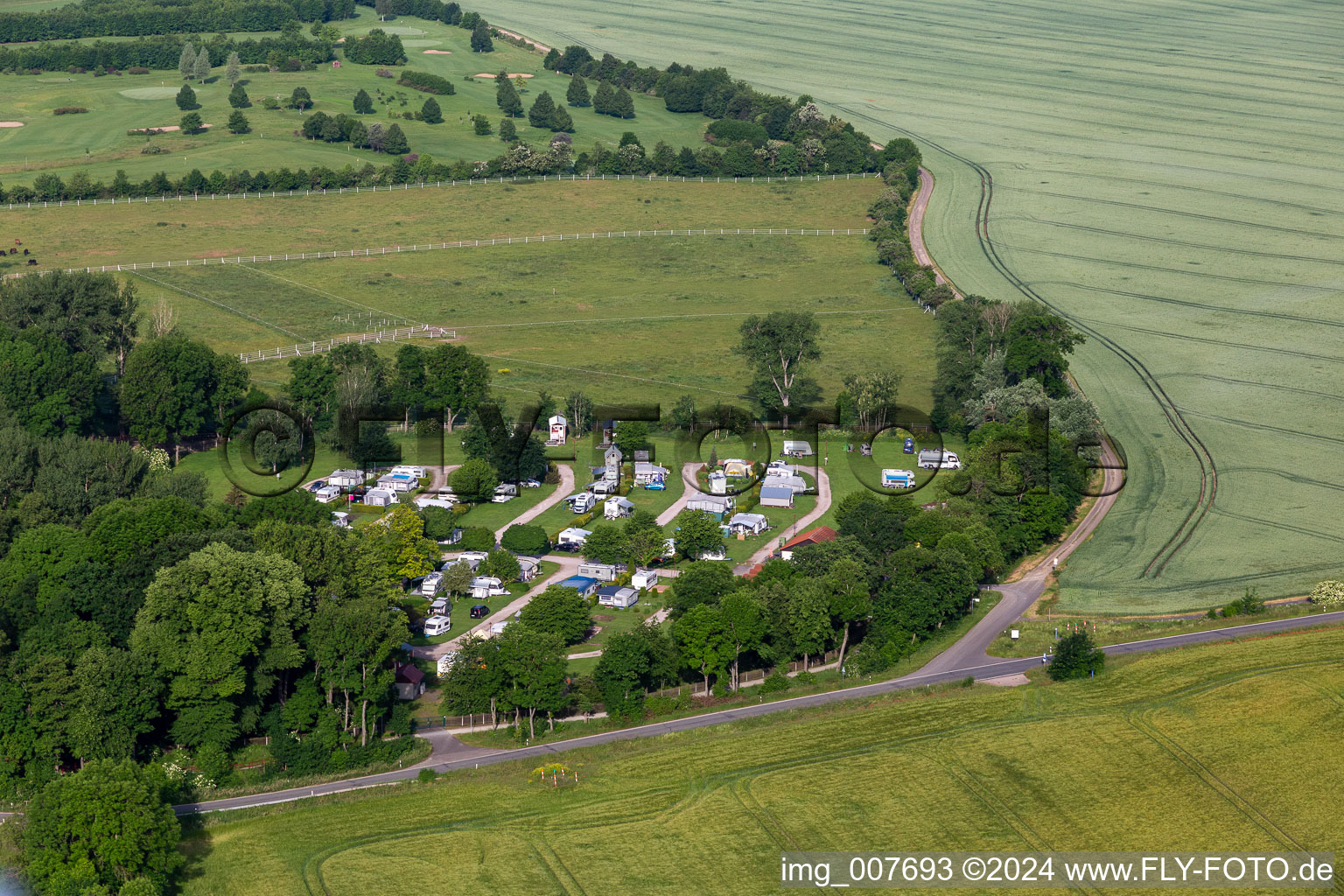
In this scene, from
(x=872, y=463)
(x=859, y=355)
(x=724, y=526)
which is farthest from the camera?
(x=859, y=355)

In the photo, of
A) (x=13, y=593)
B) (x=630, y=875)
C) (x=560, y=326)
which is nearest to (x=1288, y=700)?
(x=630, y=875)

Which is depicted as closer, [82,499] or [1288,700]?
[1288,700]

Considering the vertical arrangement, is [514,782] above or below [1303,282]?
below

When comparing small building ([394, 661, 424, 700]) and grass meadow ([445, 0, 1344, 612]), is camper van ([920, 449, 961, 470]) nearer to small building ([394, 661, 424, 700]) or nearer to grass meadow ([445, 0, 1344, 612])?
grass meadow ([445, 0, 1344, 612])

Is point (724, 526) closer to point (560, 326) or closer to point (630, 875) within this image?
point (630, 875)

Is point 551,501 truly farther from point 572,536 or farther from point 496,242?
point 496,242
